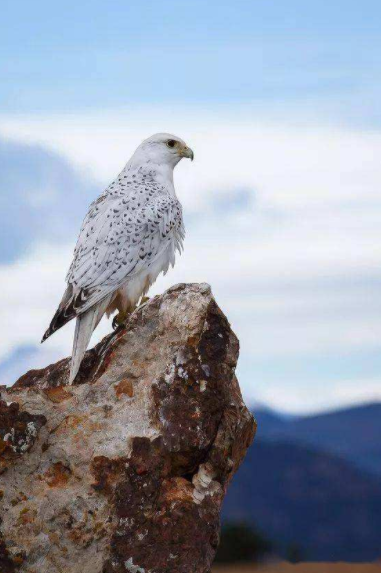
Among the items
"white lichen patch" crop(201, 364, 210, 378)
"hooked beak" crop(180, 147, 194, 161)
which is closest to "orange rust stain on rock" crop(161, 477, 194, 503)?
"white lichen patch" crop(201, 364, 210, 378)

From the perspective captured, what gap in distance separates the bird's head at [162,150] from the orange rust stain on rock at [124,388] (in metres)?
2.79

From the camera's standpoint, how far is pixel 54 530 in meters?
6.96

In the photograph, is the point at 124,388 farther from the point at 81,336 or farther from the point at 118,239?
the point at 118,239

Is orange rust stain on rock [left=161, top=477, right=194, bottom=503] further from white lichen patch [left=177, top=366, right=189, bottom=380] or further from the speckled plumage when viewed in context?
the speckled plumage

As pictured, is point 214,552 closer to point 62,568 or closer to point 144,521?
point 144,521

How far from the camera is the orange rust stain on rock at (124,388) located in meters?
7.21

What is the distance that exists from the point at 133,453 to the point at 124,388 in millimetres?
548

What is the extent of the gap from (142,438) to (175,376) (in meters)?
0.54

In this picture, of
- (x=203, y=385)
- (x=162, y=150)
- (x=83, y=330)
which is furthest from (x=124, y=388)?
(x=162, y=150)

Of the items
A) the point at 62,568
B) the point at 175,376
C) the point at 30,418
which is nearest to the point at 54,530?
the point at 62,568

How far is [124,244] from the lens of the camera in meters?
8.32

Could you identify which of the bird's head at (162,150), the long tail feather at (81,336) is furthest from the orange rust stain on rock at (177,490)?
the bird's head at (162,150)

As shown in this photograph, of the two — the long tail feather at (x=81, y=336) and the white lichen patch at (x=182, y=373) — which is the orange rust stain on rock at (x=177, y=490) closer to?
the white lichen patch at (x=182, y=373)

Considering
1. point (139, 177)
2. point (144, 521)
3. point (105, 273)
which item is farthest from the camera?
point (139, 177)
